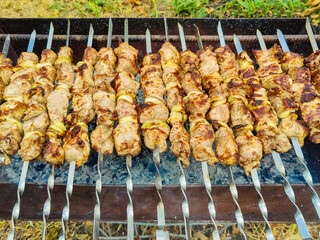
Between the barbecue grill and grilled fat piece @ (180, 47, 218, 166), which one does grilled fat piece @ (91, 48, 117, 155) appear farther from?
grilled fat piece @ (180, 47, 218, 166)

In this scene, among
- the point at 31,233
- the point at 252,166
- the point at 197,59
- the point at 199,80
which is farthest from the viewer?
the point at 31,233

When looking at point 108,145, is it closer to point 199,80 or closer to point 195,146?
point 195,146

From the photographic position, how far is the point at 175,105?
261 cm

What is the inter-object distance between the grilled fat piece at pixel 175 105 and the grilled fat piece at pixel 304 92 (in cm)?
125

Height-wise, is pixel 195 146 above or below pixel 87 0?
below

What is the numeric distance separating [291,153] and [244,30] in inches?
72.2

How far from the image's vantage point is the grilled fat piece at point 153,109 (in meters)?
2.38

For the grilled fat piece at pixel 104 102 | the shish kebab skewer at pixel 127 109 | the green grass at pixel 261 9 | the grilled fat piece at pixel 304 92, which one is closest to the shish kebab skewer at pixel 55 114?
the grilled fat piece at pixel 104 102

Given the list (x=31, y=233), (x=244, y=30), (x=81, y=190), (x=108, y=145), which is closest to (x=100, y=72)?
(x=108, y=145)

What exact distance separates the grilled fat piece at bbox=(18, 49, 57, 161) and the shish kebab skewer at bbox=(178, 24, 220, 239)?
4.64 ft

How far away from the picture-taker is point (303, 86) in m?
2.85

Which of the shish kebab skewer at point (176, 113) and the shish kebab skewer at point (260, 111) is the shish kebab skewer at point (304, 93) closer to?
the shish kebab skewer at point (260, 111)

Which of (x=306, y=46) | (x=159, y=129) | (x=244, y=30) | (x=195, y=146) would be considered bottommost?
(x=195, y=146)

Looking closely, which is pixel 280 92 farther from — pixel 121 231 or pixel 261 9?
pixel 261 9
